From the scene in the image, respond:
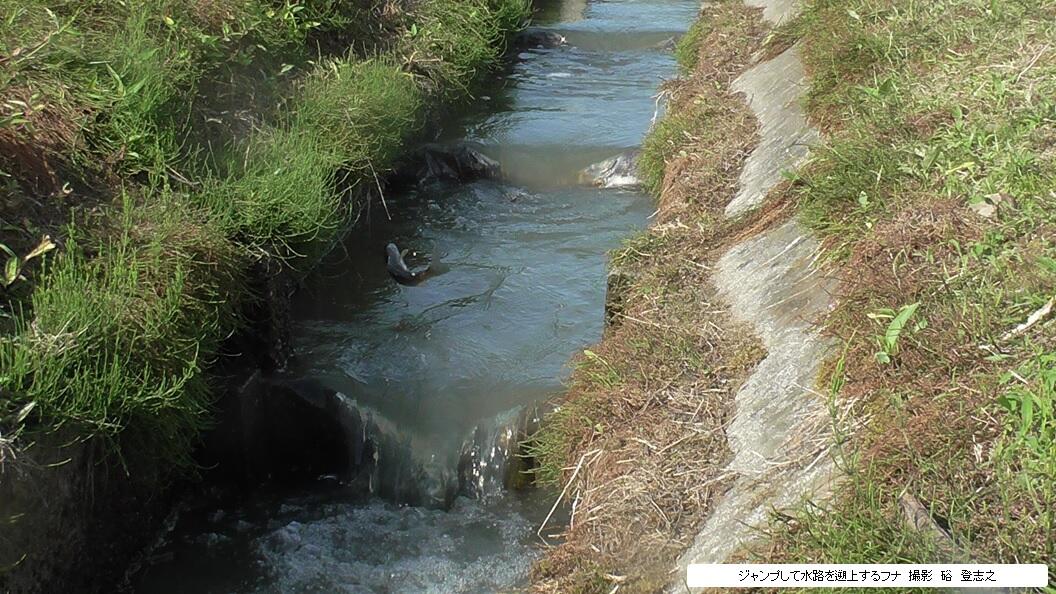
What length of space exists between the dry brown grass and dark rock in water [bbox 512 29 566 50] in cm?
693

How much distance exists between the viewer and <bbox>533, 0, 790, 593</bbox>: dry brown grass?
364cm

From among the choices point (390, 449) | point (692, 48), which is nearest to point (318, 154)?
point (390, 449)

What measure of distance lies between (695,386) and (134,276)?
8.26ft

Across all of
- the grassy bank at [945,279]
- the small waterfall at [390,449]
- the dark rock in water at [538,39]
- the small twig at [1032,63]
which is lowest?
the small waterfall at [390,449]

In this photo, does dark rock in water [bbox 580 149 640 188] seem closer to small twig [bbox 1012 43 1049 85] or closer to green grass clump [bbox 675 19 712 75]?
green grass clump [bbox 675 19 712 75]

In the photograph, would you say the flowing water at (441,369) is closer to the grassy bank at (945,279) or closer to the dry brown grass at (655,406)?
the dry brown grass at (655,406)

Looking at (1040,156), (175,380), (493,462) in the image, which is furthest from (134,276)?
(1040,156)

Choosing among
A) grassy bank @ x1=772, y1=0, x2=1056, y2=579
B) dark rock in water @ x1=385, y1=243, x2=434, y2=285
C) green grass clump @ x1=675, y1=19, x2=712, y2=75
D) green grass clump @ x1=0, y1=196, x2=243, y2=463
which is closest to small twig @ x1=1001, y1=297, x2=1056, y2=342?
grassy bank @ x1=772, y1=0, x2=1056, y2=579

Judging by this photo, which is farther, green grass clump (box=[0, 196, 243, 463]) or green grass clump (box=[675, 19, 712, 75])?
green grass clump (box=[675, 19, 712, 75])

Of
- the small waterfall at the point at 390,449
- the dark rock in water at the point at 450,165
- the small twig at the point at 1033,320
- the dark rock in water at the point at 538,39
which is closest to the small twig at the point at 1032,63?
the small twig at the point at 1033,320

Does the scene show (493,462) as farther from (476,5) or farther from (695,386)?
(476,5)

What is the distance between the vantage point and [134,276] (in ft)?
15.1

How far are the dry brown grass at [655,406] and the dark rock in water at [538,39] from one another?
22.7ft
